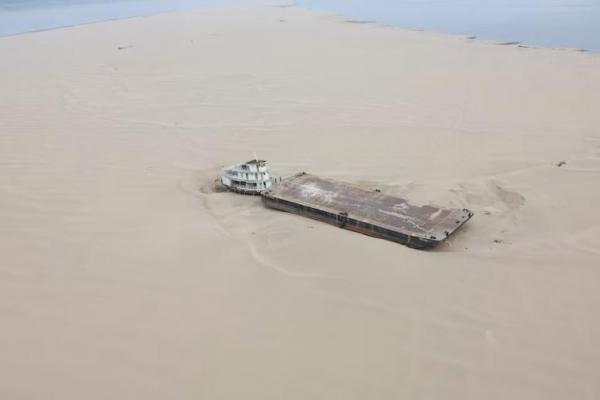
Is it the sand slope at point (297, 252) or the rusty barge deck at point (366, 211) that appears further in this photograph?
the rusty barge deck at point (366, 211)

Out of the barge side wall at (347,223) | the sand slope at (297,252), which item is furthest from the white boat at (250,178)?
the barge side wall at (347,223)

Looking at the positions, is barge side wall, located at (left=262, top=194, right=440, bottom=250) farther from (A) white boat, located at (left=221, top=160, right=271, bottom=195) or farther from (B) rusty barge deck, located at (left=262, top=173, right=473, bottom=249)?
(A) white boat, located at (left=221, top=160, right=271, bottom=195)

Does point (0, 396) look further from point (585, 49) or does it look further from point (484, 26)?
point (484, 26)

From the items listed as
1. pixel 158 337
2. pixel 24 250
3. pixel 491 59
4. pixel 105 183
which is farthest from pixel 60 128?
pixel 491 59

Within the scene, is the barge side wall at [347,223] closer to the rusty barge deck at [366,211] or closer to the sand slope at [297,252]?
the rusty barge deck at [366,211]

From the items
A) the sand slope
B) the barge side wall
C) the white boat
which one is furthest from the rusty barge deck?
the white boat

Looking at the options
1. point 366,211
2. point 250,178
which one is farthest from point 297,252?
point 250,178

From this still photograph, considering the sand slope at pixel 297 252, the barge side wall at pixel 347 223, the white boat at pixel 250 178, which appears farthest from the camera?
the white boat at pixel 250 178
